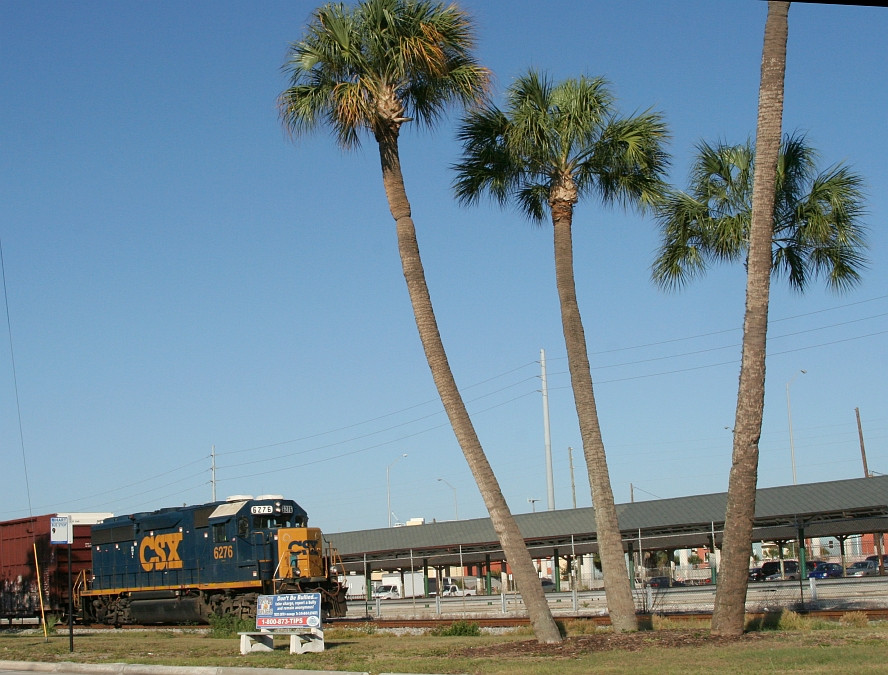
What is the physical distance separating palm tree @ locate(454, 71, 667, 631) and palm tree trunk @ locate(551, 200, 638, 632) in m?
0.02

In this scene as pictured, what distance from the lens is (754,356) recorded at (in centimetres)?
1593

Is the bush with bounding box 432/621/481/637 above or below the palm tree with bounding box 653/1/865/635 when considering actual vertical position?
below

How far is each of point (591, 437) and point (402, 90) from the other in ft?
25.7

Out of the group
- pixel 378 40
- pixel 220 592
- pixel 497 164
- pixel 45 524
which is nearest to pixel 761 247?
pixel 497 164

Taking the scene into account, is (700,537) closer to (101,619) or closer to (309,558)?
(309,558)

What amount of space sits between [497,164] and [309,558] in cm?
1430

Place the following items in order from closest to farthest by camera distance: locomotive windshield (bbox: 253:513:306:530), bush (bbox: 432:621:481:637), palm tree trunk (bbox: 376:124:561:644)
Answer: palm tree trunk (bbox: 376:124:561:644) < bush (bbox: 432:621:481:637) < locomotive windshield (bbox: 253:513:306:530)

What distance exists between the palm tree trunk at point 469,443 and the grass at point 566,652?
718 millimetres

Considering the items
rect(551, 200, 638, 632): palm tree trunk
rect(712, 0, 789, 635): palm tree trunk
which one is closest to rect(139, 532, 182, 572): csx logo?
rect(551, 200, 638, 632): palm tree trunk

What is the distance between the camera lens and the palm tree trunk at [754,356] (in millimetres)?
15703

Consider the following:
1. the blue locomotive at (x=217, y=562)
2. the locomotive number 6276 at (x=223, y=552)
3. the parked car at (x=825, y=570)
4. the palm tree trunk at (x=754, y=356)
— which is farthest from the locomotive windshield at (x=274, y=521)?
the parked car at (x=825, y=570)

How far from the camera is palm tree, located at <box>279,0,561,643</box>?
1755 cm

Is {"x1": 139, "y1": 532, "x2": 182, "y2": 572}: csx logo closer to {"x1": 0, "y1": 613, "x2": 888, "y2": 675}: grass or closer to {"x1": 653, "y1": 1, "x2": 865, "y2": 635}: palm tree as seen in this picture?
{"x1": 0, "y1": 613, "x2": 888, "y2": 675}: grass

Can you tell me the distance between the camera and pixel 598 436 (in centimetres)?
1834
